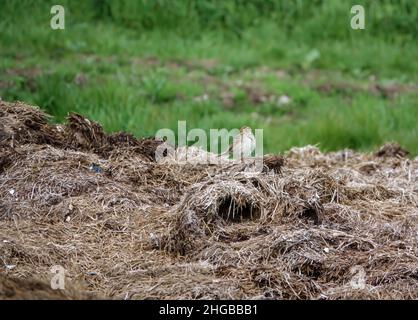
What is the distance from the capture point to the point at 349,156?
7.28 m

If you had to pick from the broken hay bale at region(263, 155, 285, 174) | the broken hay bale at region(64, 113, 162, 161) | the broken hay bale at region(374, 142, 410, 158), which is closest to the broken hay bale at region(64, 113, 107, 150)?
the broken hay bale at region(64, 113, 162, 161)

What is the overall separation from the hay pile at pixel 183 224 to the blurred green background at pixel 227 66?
2.07 metres

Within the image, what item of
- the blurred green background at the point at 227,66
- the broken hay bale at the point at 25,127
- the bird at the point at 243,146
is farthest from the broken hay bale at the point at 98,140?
the blurred green background at the point at 227,66

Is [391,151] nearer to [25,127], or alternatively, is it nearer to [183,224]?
[183,224]

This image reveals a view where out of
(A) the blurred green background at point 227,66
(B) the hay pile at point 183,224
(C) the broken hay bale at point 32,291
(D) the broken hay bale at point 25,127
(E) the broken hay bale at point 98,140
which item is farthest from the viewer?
(A) the blurred green background at point 227,66

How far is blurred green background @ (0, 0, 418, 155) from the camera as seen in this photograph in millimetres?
8547

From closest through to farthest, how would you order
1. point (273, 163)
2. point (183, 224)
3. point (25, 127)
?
point (183, 224), point (273, 163), point (25, 127)

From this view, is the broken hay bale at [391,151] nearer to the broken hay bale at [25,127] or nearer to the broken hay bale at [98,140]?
the broken hay bale at [98,140]

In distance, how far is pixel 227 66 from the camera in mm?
10570

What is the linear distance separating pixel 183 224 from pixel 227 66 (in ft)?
19.7

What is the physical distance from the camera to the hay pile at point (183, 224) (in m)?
4.30

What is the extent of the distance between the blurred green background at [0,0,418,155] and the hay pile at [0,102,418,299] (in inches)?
81.3

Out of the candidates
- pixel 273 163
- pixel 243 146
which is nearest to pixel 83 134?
pixel 243 146
